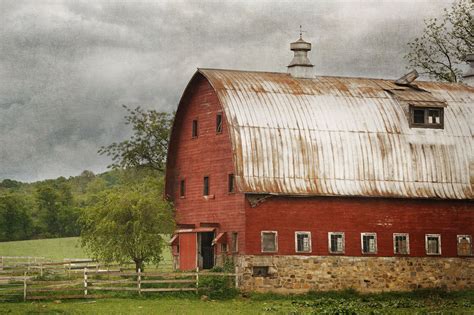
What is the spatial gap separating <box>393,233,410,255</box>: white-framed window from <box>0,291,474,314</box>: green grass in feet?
11.1

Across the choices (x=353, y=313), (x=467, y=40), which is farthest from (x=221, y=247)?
(x=467, y=40)

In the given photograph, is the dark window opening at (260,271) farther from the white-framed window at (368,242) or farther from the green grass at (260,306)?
the white-framed window at (368,242)

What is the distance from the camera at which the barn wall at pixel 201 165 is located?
44.8 metres

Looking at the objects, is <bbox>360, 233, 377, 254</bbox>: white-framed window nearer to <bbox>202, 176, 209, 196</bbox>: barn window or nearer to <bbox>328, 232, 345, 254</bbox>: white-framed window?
<bbox>328, 232, 345, 254</bbox>: white-framed window

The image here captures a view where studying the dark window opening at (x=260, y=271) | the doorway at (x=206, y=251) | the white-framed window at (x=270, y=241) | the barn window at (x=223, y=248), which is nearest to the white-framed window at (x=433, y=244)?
the white-framed window at (x=270, y=241)

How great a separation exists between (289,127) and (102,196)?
384 inches

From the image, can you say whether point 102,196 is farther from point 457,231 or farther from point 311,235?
point 457,231

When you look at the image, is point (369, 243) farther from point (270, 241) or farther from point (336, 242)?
point (270, 241)

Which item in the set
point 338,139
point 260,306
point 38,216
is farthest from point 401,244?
point 38,216

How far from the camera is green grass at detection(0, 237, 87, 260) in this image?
297 feet

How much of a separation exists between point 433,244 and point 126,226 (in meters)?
14.3

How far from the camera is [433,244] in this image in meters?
46.4

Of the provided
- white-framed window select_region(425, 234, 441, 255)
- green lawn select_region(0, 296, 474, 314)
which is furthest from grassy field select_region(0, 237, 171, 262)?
green lawn select_region(0, 296, 474, 314)

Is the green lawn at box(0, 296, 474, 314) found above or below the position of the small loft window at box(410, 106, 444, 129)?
below
